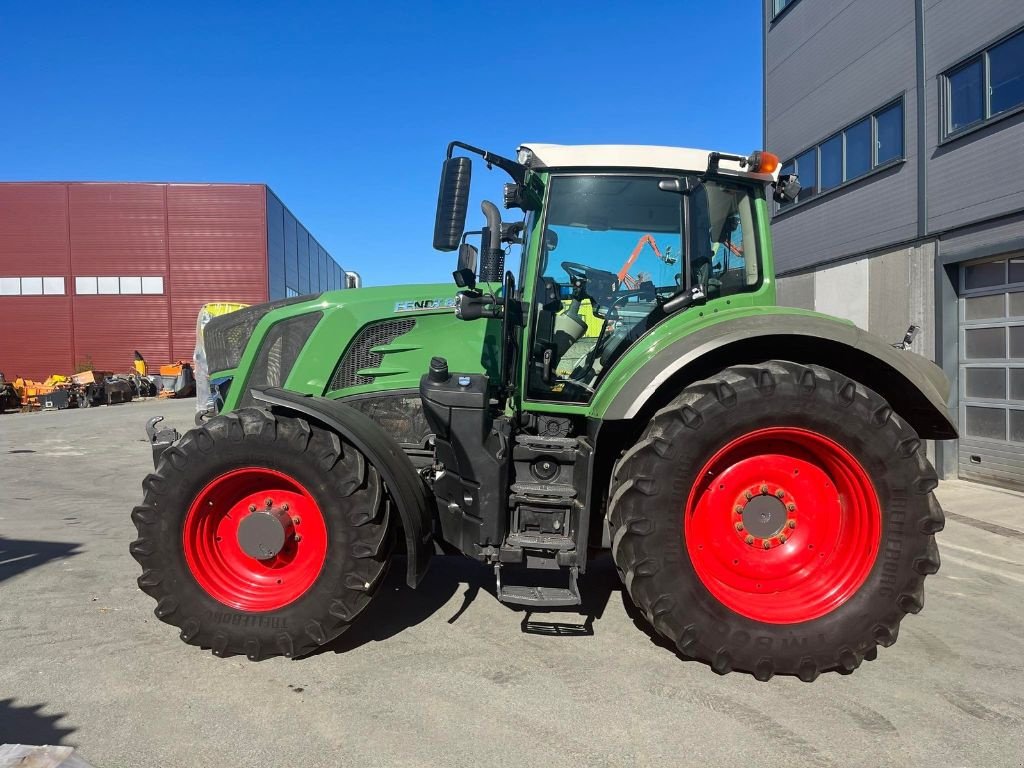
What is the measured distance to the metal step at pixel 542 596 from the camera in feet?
9.64

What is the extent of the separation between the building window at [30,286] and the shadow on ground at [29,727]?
113 feet

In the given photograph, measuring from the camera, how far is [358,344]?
3787mm

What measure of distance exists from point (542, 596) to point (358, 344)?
176 centimetres

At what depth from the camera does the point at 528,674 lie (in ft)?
9.45

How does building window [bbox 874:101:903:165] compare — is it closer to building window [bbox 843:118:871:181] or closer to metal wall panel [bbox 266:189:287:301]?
building window [bbox 843:118:871:181]

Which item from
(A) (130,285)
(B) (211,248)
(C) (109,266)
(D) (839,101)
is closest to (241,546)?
(D) (839,101)

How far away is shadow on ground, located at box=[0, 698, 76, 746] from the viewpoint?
237 centimetres

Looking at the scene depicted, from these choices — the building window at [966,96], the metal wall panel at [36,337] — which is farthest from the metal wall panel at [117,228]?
the building window at [966,96]

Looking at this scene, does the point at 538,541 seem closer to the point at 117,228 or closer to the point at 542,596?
the point at 542,596

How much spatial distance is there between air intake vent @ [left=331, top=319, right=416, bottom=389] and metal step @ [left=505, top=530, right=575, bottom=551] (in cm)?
130

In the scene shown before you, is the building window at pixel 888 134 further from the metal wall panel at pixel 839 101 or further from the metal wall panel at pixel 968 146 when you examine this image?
the metal wall panel at pixel 968 146

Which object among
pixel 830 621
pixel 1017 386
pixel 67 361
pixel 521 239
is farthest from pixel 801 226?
pixel 67 361

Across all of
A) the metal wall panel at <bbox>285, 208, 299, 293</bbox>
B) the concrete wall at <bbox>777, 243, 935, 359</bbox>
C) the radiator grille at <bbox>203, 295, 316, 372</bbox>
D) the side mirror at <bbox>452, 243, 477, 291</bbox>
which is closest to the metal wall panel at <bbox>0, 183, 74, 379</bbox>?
the metal wall panel at <bbox>285, 208, 299, 293</bbox>

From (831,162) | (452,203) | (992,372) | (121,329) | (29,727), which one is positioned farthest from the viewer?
(121,329)
